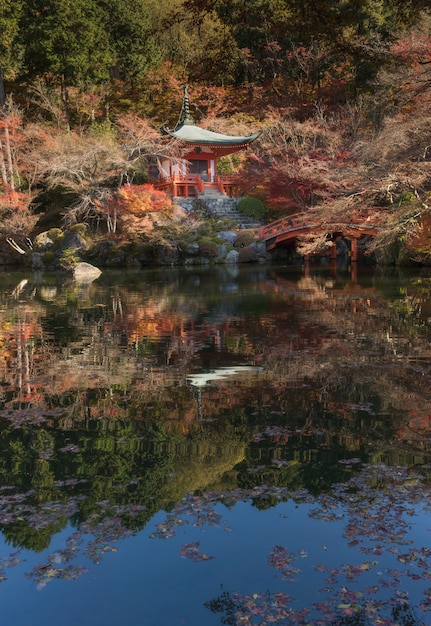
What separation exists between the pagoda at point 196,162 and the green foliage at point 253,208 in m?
2.23

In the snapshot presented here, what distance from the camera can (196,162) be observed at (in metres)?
34.6

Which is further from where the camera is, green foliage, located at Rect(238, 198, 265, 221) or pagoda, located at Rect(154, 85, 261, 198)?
green foliage, located at Rect(238, 198, 265, 221)

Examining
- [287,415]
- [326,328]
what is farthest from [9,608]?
[326,328]

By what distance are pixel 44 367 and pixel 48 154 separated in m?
22.3

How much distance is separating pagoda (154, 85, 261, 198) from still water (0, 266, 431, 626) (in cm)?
2240

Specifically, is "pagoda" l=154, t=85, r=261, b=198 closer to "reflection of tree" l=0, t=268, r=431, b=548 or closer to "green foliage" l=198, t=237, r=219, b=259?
"green foliage" l=198, t=237, r=219, b=259

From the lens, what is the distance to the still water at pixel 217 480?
367cm

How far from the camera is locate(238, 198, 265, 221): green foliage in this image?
3244 cm

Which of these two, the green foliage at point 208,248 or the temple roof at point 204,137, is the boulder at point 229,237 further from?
the temple roof at point 204,137

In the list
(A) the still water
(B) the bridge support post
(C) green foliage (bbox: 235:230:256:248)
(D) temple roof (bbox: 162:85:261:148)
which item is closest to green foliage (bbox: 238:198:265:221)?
(D) temple roof (bbox: 162:85:261:148)

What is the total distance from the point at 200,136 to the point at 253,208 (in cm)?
451

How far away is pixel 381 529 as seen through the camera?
4301 mm

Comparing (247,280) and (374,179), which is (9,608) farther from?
(247,280)

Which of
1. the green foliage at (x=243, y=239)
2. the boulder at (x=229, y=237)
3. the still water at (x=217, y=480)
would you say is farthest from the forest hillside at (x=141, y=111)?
the still water at (x=217, y=480)
